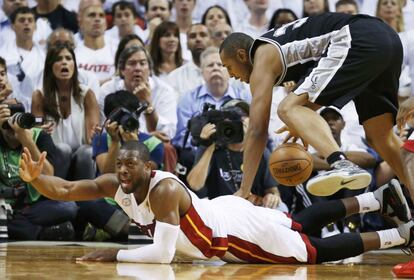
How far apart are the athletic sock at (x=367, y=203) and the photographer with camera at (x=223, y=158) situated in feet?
5.02

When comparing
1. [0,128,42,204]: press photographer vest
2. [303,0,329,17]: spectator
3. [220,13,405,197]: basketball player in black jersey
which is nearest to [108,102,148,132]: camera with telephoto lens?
[0,128,42,204]: press photographer vest

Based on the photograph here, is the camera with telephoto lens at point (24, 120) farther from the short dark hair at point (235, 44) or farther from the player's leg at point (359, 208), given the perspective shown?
the player's leg at point (359, 208)

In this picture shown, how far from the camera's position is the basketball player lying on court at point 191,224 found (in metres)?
5.47

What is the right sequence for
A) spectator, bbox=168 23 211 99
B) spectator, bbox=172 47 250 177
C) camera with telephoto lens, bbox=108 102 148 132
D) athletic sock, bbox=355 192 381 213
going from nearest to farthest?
athletic sock, bbox=355 192 381 213 → camera with telephoto lens, bbox=108 102 148 132 → spectator, bbox=172 47 250 177 → spectator, bbox=168 23 211 99

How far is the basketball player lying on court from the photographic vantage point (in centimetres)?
547

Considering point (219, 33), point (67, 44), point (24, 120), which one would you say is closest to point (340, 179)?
point (24, 120)

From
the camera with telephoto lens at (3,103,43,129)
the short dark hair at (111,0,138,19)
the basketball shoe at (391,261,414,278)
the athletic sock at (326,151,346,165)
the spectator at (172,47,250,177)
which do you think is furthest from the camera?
the short dark hair at (111,0,138,19)

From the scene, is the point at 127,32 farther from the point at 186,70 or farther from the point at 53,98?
the point at 53,98

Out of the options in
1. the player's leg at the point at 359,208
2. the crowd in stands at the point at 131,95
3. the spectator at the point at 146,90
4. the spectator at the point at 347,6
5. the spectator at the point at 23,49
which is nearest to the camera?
the player's leg at the point at 359,208

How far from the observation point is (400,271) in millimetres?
4777

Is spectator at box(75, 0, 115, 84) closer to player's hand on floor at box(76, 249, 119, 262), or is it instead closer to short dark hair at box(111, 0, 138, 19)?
short dark hair at box(111, 0, 138, 19)

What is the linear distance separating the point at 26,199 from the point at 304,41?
3.40 m

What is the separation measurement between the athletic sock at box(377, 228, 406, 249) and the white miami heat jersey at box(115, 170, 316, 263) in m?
0.46

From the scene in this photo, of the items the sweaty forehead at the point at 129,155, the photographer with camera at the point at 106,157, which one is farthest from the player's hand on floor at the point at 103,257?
the photographer with camera at the point at 106,157
